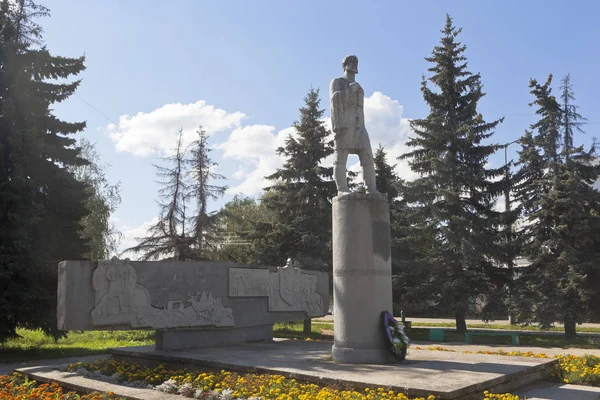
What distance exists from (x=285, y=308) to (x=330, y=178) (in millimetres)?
8995

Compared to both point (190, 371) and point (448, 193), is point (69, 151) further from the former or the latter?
point (448, 193)

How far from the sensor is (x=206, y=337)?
37.0 ft

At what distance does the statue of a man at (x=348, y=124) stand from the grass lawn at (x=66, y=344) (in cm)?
943

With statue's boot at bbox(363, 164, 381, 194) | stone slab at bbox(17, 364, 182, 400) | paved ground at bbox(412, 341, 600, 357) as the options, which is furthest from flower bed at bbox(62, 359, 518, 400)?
paved ground at bbox(412, 341, 600, 357)

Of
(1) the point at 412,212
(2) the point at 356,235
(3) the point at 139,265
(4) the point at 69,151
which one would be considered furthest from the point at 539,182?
(4) the point at 69,151

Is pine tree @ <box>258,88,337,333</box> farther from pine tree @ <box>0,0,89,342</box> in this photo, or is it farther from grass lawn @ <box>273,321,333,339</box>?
pine tree @ <box>0,0,89,342</box>

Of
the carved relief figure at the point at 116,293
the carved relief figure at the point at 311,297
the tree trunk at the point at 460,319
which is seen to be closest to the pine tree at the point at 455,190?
the tree trunk at the point at 460,319

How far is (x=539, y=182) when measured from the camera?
17953 mm

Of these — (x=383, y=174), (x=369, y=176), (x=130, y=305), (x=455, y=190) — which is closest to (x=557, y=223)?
(x=455, y=190)

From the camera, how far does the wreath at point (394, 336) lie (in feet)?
26.3

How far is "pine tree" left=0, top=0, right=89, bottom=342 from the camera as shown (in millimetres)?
12930

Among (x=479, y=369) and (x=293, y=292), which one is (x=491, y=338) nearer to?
(x=293, y=292)

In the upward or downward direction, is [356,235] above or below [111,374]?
above

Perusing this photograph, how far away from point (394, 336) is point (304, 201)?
12672mm
